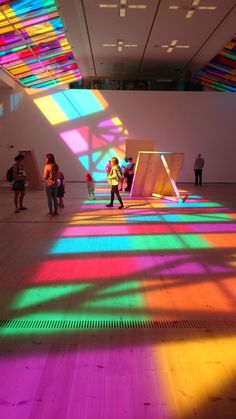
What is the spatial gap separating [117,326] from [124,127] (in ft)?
66.6

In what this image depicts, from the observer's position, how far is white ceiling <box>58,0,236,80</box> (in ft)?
48.9

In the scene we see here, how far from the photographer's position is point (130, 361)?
9.34 feet

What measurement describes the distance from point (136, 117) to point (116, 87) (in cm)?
432

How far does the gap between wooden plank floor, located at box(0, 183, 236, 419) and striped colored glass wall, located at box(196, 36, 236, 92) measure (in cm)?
1492

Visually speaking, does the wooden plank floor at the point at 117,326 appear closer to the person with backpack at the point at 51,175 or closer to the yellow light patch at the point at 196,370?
the yellow light patch at the point at 196,370

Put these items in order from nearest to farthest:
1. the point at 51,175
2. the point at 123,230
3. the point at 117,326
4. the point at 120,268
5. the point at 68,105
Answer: the point at 117,326
the point at 120,268
the point at 123,230
the point at 51,175
the point at 68,105

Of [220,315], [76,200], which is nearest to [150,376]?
[220,315]

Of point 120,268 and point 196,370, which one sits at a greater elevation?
point 196,370

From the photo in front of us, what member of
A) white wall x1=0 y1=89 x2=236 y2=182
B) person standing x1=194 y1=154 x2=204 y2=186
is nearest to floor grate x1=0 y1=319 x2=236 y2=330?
person standing x1=194 y1=154 x2=204 y2=186

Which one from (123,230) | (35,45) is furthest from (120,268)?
(35,45)

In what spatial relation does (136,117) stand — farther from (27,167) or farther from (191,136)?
(27,167)

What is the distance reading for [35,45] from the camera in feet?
60.8

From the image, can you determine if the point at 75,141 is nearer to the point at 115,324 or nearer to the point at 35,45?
the point at 35,45

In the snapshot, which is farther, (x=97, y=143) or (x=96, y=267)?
(x=97, y=143)
